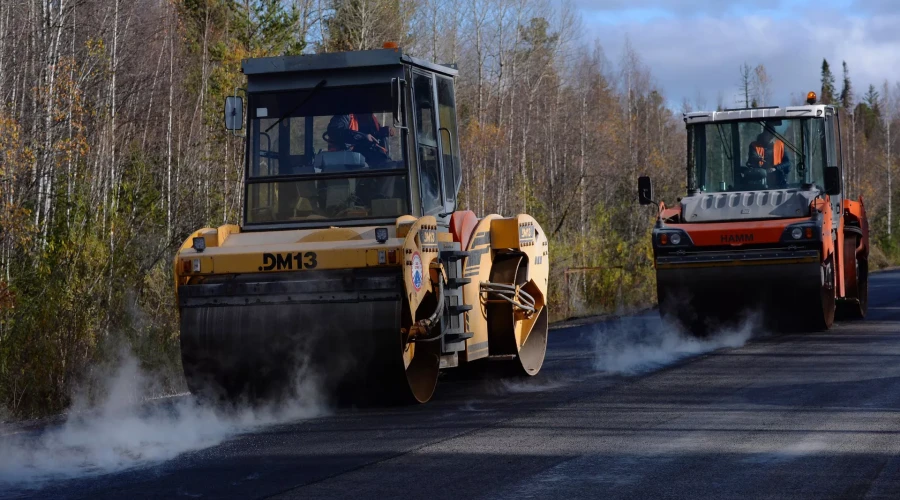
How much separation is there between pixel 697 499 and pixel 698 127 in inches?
416

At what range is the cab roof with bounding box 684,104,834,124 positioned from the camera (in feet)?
49.6

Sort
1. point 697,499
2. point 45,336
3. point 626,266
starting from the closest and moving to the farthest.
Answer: point 697,499
point 45,336
point 626,266

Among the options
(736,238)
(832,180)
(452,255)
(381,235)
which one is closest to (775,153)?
(832,180)

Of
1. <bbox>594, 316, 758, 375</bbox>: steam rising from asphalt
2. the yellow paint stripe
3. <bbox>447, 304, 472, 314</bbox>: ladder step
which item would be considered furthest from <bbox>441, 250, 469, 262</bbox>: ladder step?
the yellow paint stripe

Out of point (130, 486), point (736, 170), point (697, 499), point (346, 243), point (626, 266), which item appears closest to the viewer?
point (697, 499)

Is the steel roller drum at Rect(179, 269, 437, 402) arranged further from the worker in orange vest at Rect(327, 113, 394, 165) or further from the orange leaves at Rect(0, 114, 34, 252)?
the orange leaves at Rect(0, 114, 34, 252)

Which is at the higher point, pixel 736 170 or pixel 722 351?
pixel 736 170

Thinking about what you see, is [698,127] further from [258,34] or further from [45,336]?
[258,34]

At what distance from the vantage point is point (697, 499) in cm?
571

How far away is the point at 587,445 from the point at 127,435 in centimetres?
308

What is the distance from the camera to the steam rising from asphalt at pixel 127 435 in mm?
6668

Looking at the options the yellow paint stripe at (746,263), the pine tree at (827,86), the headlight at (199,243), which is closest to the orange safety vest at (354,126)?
the headlight at (199,243)

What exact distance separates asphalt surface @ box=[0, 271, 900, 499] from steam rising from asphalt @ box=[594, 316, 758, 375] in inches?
19.1

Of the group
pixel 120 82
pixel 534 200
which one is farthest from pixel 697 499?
pixel 534 200
